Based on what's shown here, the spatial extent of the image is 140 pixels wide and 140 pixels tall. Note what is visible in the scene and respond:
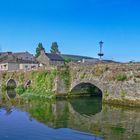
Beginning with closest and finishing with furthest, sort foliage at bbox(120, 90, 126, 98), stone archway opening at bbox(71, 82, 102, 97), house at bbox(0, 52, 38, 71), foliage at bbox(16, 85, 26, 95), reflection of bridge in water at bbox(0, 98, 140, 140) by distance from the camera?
reflection of bridge in water at bbox(0, 98, 140, 140)
foliage at bbox(120, 90, 126, 98)
stone archway opening at bbox(71, 82, 102, 97)
foliage at bbox(16, 85, 26, 95)
house at bbox(0, 52, 38, 71)

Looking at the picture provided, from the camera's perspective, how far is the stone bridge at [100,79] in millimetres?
27484

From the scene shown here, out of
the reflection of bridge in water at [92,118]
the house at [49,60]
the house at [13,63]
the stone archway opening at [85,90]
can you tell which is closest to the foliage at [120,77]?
the reflection of bridge in water at [92,118]

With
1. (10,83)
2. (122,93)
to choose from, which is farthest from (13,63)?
(122,93)

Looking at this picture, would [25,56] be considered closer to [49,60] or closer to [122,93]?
[49,60]

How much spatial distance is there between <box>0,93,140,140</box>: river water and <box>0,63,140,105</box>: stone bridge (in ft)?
5.27

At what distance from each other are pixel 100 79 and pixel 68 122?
10742mm

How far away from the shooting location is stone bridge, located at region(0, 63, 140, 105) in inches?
1082

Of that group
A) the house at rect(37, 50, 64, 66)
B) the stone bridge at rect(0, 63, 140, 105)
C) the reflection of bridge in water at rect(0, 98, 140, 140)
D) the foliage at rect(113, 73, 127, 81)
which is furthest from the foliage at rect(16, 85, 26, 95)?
the house at rect(37, 50, 64, 66)

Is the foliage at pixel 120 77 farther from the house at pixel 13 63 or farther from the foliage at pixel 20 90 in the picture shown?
the house at pixel 13 63

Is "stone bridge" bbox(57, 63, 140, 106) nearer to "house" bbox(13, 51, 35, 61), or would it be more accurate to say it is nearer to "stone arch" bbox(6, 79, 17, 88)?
"stone arch" bbox(6, 79, 17, 88)

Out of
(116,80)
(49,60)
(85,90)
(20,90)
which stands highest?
(49,60)

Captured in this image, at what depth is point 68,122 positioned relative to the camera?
20.8 m

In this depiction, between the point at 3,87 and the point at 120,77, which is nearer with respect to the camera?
the point at 120,77

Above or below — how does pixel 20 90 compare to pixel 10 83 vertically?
below
